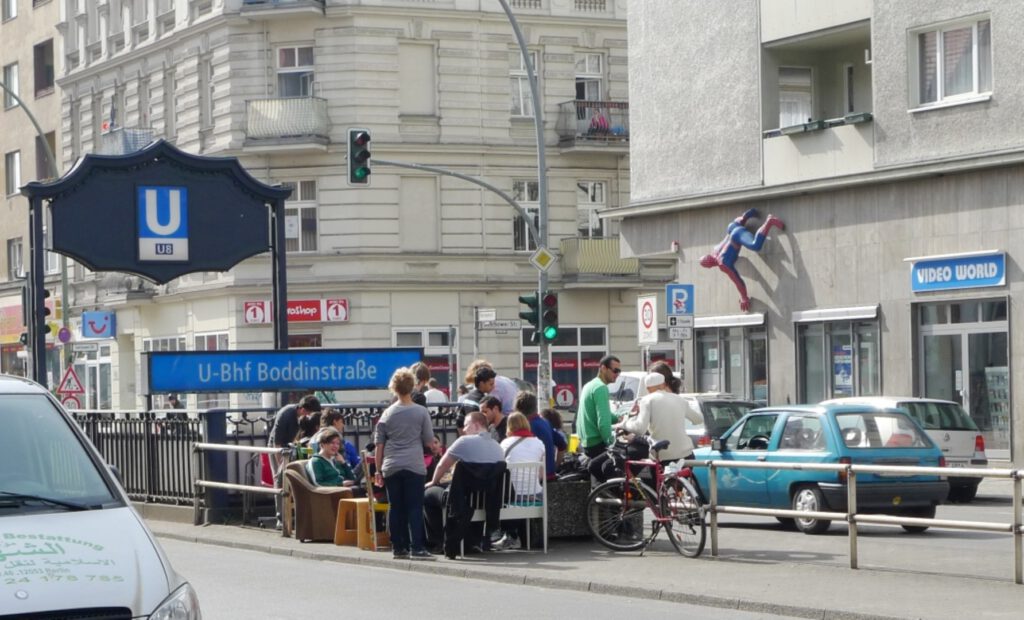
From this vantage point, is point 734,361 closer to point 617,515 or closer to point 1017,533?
point 617,515

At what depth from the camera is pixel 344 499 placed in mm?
17516

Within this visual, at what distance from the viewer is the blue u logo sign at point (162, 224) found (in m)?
23.0

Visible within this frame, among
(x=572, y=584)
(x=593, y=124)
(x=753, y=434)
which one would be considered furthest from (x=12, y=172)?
(x=572, y=584)

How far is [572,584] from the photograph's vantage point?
14008mm

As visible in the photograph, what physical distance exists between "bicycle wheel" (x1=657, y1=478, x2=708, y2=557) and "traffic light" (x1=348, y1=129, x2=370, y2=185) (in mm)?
17658

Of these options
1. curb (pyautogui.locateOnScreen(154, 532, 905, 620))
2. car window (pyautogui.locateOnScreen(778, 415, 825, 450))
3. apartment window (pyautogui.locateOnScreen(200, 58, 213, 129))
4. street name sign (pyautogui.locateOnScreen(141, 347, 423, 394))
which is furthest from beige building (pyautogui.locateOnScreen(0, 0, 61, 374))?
curb (pyautogui.locateOnScreen(154, 532, 905, 620))

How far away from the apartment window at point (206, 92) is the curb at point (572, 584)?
31599 millimetres

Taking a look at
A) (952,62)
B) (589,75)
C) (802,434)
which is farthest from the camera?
(589,75)

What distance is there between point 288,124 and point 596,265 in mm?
9501

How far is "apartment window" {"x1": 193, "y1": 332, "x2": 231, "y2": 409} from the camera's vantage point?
4684cm

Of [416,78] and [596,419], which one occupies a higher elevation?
[416,78]

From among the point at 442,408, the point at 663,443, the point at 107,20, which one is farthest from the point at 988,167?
the point at 107,20

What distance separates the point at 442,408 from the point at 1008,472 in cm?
904

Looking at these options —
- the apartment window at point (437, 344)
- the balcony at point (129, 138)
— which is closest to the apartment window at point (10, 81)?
the balcony at point (129, 138)
